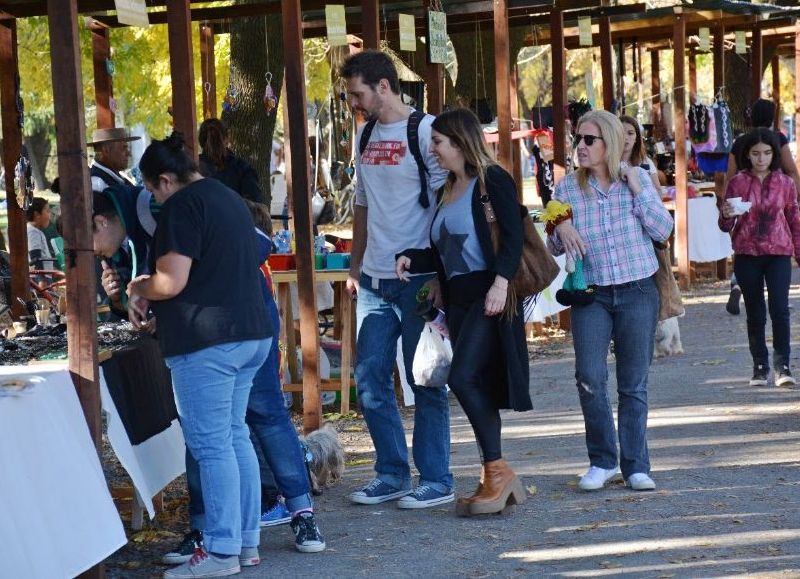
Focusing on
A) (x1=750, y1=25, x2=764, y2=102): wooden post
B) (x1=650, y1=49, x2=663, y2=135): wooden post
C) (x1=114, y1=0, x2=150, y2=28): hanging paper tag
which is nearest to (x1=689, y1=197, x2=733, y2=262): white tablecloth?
(x1=650, y1=49, x2=663, y2=135): wooden post

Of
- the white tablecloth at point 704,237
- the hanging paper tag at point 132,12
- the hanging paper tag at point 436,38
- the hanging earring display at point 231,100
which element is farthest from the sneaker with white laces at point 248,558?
the white tablecloth at point 704,237

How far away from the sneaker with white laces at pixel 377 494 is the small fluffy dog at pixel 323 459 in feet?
0.96

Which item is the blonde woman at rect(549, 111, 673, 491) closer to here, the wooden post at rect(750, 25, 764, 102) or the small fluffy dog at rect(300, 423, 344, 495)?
the small fluffy dog at rect(300, 423, 344, 495)

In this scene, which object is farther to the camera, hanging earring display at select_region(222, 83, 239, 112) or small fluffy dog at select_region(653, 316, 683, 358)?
hanging earring display at select_region(222, 83, 239, 112)

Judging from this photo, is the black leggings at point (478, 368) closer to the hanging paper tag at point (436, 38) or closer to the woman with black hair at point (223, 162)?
the woman with black hair at point (223, 162)

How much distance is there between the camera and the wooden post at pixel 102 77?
11.3m

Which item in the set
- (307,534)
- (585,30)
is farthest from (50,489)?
(585,30)

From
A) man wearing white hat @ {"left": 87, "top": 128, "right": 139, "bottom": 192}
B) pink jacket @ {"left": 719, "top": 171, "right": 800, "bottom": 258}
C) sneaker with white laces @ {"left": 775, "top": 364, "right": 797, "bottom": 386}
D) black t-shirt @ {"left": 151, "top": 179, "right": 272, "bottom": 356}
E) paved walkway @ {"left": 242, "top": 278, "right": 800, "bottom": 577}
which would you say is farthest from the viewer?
sneaker with white laces @ {"left": 775, "top": 364, "right": 797, "bottom": 386}

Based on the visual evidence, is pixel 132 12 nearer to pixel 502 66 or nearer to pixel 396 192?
pixel 396 192

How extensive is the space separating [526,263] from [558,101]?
291 inches

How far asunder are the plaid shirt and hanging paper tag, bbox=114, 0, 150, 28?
2.23 m

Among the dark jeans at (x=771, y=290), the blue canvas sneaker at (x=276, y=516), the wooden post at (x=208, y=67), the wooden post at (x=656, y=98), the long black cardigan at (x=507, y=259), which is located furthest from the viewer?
the wooden post at (x=656, y=98)

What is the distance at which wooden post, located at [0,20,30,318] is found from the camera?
32.4 ft

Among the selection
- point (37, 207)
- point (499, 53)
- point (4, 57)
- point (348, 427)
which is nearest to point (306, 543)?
point (348, 427)
